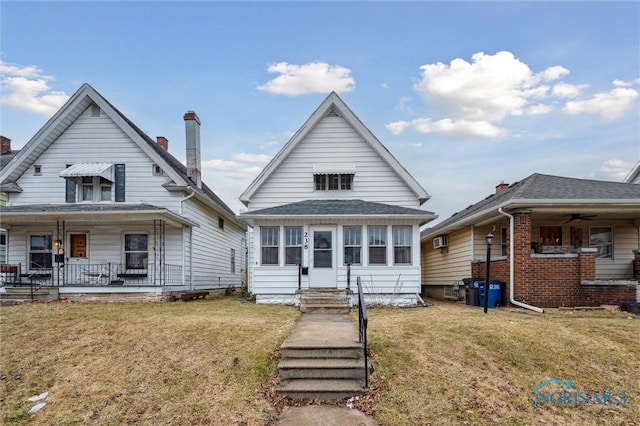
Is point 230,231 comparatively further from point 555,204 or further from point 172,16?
point 555,204

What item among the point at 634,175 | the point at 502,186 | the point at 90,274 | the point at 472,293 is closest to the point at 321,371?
the point at 472,293

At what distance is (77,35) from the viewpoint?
14172mm

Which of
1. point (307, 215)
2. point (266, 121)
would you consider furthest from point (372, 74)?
point (307, 215)

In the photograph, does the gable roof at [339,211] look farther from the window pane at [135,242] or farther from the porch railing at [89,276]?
the window pane at [135,242]

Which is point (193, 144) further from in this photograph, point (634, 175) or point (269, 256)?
point (634, 175)

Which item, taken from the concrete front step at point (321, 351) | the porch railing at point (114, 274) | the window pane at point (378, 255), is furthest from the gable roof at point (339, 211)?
the concrete front step at point (321, 351)

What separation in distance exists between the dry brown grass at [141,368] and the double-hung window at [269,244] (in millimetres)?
3644

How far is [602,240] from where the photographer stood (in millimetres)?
14922

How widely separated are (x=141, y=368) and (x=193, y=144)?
12.8 metres

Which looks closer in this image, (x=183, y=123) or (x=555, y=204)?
(x=555, y=204)

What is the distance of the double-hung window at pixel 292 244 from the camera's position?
1417 centimetres

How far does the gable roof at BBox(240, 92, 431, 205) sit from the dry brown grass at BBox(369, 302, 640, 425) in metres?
6.66

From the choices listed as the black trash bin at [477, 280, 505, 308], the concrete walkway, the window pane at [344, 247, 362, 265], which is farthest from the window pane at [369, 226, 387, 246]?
the black trash bin at [477, 280, 505, 308]

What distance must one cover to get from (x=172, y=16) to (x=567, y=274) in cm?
1427
